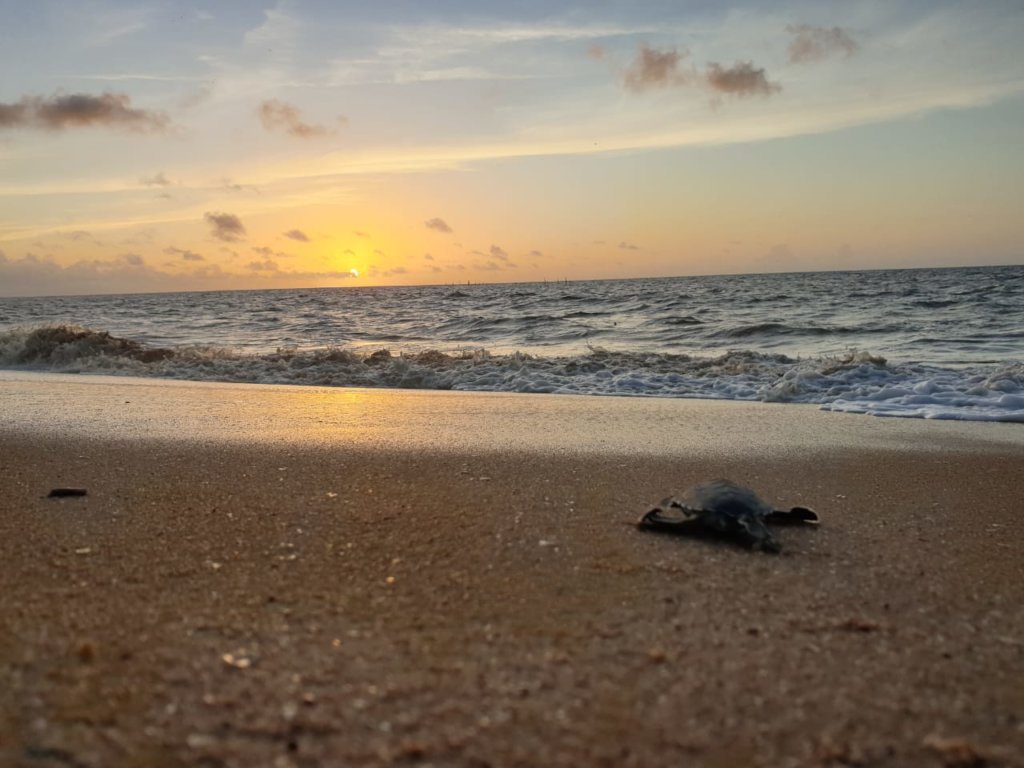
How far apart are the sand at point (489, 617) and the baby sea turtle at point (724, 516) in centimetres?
12

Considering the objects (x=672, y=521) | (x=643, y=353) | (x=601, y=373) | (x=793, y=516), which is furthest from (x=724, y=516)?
(x=643, y=353)

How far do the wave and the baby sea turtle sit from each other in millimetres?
5692

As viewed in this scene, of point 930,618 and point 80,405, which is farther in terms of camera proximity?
point 80,405

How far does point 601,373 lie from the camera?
1239 cm

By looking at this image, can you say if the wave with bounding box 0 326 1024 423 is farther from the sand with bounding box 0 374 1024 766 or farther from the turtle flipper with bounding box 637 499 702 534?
the turtle flipper with bounding box 637 499 702 534

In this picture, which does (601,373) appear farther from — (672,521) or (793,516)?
(672,521)

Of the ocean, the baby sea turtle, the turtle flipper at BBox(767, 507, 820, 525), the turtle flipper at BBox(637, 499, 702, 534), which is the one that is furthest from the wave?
the turtle flipper at BBox(637, 499, 702, 534)

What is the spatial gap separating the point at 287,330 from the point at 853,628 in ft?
77.8

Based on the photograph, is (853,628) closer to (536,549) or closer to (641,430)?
(536,549)

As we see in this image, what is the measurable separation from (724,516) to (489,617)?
1486 mm

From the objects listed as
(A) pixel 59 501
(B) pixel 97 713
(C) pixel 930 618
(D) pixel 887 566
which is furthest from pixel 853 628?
(A) pixel 59 501

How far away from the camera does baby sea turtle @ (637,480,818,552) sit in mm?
3619

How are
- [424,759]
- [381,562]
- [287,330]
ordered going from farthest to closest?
1. [287,330]
2. [381,562]
3. [424,759]

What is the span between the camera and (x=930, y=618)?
2814mm
